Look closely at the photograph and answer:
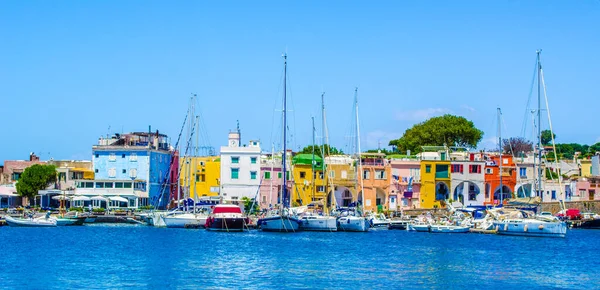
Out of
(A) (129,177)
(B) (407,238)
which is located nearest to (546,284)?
(B) (407,238)

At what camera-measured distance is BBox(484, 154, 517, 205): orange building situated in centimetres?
10300

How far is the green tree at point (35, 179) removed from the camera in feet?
323

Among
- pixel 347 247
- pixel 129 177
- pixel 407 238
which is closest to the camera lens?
pixel 347 247

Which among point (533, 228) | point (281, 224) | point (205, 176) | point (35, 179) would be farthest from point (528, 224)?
point (35, 179)

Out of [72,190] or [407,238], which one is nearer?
[407,238]

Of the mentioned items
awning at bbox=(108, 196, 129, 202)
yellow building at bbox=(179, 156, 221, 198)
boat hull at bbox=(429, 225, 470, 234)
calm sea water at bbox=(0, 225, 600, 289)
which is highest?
yellow building at bbox=(179, 156, 221, 198)

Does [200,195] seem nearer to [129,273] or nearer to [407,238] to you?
[407,238]

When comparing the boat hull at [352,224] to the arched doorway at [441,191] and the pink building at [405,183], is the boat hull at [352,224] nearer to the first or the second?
the pink building at [405,183]

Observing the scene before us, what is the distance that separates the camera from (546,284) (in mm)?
48875

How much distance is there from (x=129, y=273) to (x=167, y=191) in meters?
54.9

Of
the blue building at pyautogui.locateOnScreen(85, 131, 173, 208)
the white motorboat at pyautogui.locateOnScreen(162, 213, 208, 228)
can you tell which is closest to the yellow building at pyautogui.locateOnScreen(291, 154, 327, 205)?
the blue building at pyautogui.locateOnScreen(85, 131, 173, 208)

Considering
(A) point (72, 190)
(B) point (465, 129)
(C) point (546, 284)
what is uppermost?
(B) point (465, 129)

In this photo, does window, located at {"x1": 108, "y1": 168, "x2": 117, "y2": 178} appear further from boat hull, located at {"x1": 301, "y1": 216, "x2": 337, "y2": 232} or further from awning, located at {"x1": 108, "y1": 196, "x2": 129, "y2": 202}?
boat hull, located at {"x1": 301, "y1": 216, "x2": 337, "y2": 232}

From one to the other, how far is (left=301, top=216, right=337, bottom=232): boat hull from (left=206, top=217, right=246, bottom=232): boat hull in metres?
5.50
